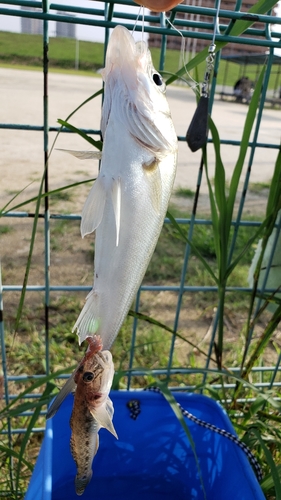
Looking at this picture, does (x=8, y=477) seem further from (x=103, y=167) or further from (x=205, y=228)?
(x=205, y=228)

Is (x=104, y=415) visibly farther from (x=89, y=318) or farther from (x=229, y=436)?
(x=229, y=436)

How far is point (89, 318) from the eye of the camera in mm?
646

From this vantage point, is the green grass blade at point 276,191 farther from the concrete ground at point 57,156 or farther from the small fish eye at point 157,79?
the concrete ground at point 57,156

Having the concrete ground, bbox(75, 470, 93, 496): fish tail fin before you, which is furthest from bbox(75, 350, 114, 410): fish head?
the concrete ground

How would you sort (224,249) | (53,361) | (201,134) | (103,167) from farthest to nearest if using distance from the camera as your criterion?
(53,361)
(224,249)
(201,134)
(103,167)

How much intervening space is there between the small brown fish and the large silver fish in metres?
0.05

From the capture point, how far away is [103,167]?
0.59 metres

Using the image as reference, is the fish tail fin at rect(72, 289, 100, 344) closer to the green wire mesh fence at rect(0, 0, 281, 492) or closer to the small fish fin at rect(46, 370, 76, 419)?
the small fish fin at rect(46, 370, 76, 419)

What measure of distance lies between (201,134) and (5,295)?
1491mm

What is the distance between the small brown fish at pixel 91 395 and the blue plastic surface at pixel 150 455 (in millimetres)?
305

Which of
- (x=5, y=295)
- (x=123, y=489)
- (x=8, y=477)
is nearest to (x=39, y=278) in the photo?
(x=5, y=295)

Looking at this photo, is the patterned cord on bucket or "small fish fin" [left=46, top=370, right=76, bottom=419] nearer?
"small fish fin" [left=46, top=370, right=76, bottom=419]

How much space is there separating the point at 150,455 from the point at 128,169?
774mm

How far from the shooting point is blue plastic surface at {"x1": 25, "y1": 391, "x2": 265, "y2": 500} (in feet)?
3.34
